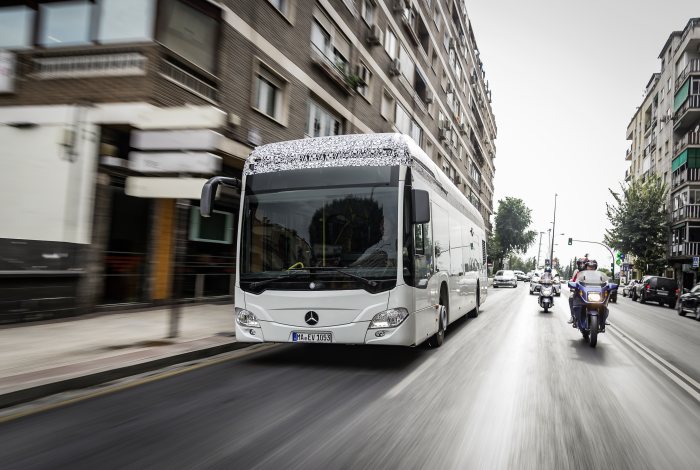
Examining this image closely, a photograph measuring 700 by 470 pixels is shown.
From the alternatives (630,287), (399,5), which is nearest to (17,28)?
(399,5)

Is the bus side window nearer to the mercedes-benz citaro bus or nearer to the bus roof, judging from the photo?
the mercedes-benz citaro bus

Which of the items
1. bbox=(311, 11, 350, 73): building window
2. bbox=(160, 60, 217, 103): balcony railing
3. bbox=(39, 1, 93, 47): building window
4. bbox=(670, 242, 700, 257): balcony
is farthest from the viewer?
bbox=(670, 242, 700, 257): balcony

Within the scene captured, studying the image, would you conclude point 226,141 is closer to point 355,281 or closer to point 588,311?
point 355,281

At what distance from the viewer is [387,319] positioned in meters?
6.04

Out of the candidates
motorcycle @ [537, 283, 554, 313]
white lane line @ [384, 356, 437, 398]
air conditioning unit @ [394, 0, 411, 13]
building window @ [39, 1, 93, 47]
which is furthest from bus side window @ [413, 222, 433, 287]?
air conditioning unit @ [394, 0, 411, 13]

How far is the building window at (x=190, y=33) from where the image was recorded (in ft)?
35.4

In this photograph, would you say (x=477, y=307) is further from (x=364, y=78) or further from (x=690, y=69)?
(x=690, y=69)

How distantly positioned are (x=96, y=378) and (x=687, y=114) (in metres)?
46.7

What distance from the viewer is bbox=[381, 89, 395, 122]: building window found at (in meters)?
24.2

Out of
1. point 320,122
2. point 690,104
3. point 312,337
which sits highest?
point 690,104

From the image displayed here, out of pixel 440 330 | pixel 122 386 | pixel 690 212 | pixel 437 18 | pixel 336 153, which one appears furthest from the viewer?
pixel 690 212

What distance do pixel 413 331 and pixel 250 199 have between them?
267cm

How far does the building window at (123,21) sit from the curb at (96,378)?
6923mm

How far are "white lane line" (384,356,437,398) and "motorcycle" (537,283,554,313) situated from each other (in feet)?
33.6
